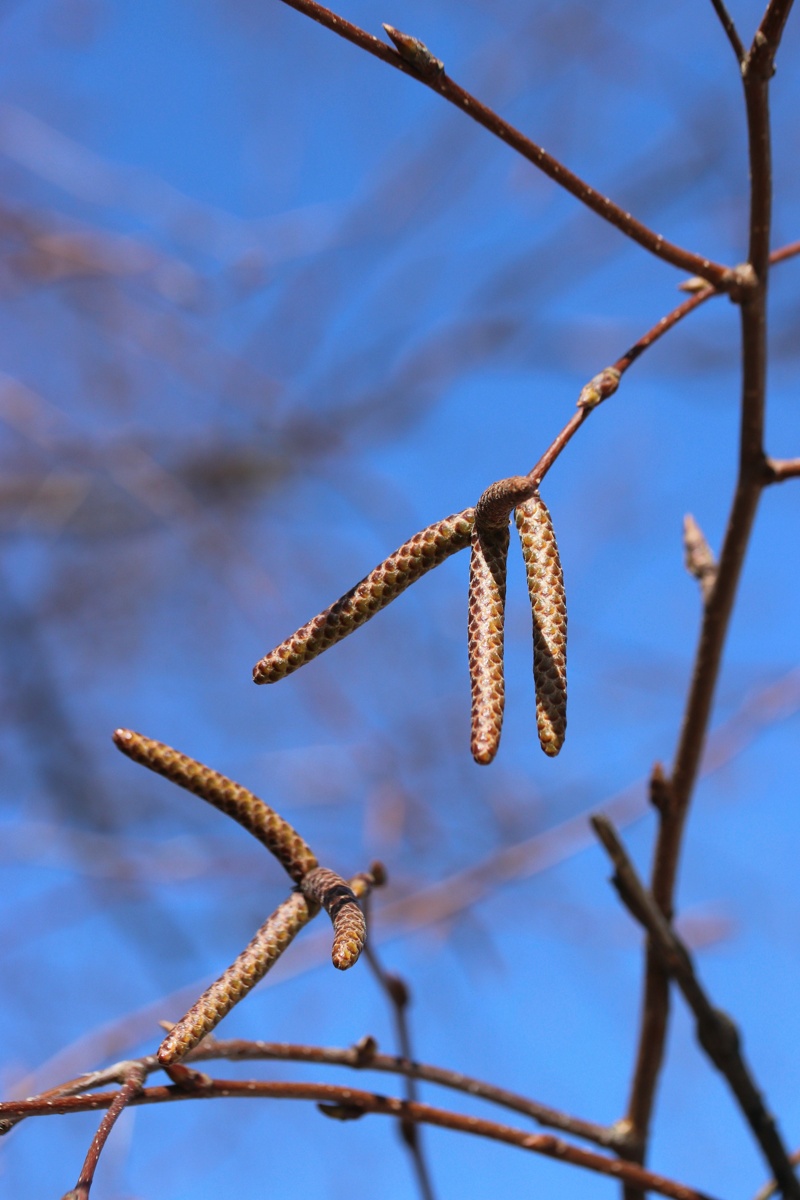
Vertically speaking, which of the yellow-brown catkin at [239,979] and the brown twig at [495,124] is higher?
the brown twig at [495,124]

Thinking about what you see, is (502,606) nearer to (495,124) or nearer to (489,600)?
(489,600)

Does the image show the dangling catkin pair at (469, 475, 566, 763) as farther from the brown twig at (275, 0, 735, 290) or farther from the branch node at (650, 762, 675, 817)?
the branch node at (650, 762, 675, 817)

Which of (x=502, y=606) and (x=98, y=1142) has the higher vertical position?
(x=502, y=606)

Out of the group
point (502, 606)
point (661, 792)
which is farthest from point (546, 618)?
point (661, 792)

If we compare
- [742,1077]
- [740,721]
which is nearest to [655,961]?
[742,1077]

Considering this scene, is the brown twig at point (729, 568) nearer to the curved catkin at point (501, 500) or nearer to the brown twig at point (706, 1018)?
the brown twig at point (706, 1018)

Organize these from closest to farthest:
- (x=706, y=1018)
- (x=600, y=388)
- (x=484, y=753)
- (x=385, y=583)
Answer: (x=484, y=753) → (x=385, y=583) → (x=600, y=388) → (x=706, y=1018)

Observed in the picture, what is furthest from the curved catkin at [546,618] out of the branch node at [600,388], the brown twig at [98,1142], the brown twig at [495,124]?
the brown twig at [98,1142]
